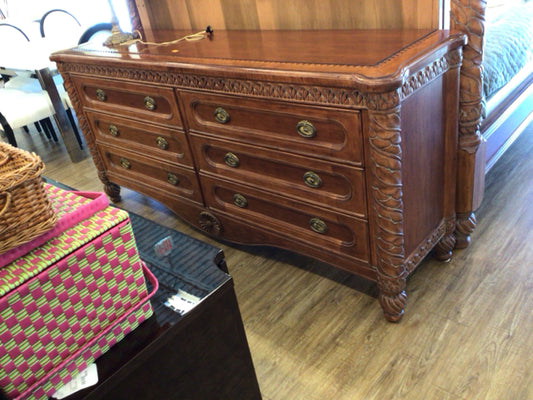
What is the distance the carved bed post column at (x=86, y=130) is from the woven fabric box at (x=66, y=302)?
5.22ft

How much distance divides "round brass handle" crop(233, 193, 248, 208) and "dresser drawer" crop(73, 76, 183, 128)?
0.34 meters

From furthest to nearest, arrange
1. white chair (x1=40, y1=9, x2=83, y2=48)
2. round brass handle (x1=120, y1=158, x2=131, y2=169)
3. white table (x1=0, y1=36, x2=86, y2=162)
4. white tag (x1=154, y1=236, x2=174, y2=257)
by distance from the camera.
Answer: white chair (x1=40, y1=9, x2=83, y2=48) → white table (x1=0, y1=36, x2=86, y2=162) → round brass handle (x1=120, y1=158, x2=131, y2=169) → white tag (x1=154, y1=236, x2=174, y2=257)

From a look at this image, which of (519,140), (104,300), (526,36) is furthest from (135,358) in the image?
(519,140)

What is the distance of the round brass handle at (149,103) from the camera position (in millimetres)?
1874

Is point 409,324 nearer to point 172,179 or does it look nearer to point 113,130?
point 172,179

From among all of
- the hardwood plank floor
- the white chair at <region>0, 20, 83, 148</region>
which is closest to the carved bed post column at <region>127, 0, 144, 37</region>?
the white chair at <region>0, 20, 83, 148</region>

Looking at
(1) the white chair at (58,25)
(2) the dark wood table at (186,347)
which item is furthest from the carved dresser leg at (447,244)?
(1) the white chair at (58,25)

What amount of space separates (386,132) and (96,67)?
Answer: 52.1 inches

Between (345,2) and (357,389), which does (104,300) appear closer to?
(357,389)

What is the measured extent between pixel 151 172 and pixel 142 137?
0.63ft

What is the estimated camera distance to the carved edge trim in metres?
1.24

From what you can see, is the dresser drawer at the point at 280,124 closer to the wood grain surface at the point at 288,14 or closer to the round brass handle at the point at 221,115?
the round brass handle at the point at 221,115

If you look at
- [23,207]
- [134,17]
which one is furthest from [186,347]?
[134,17]

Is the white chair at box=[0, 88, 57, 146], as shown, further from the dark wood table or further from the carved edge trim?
the dark wood table
